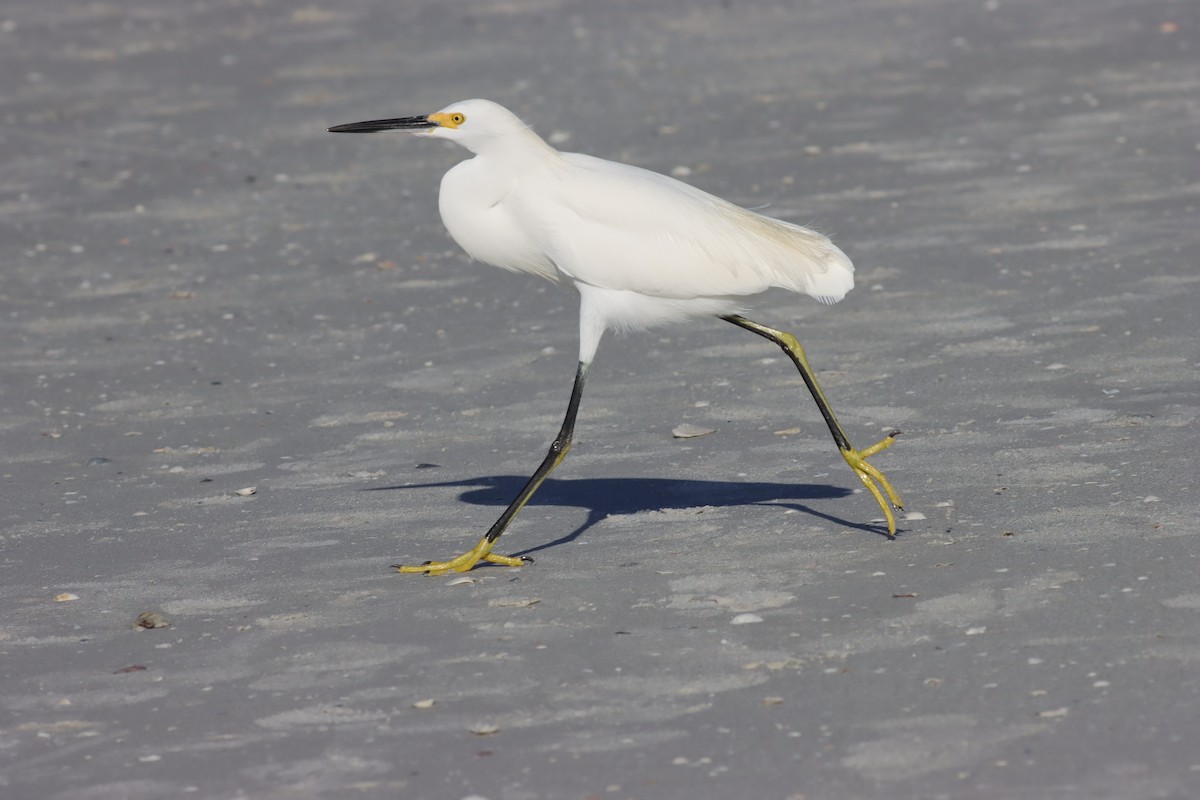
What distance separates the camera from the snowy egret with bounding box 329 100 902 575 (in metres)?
5.89

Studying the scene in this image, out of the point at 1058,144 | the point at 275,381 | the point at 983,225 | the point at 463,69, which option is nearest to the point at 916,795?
the point at 275,381

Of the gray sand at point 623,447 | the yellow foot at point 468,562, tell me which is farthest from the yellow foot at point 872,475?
the yellow foot at point 468,562

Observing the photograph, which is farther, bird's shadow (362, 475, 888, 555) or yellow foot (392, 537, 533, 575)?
bird's shadow (362, 475, 888, 555)

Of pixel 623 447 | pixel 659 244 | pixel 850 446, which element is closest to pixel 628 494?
pixel 623 447

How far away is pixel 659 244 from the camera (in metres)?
5.93

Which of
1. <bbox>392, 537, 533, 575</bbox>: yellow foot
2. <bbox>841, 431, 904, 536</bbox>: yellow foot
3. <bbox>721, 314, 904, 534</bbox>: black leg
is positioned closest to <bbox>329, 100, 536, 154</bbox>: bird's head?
<bbox>721, 314, 904, 534</bbox>: black leg

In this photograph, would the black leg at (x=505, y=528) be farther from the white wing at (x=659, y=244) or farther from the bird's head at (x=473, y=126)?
the bird's head at (x=473, y=126)

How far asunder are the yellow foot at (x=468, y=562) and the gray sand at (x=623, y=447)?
80 millimetres

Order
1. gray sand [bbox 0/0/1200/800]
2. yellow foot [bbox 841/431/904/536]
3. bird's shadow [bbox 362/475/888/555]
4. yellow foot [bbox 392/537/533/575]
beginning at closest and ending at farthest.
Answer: gray sand [bbox 0/0/1200/800]
yellow foot [bbox 392/537/533/575]
yellow foot [bbox 841/431/904/536]
bird's shadow [bbox 362/475/888/555]

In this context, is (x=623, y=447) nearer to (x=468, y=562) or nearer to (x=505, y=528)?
(x=505, y=528)

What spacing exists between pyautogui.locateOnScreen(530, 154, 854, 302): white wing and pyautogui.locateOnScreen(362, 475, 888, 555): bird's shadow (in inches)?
31.6

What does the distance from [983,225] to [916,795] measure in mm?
6537

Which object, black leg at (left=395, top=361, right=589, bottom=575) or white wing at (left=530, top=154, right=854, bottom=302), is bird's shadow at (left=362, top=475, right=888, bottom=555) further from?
white wing at (left=530, top=154, right=854, bottom=302)

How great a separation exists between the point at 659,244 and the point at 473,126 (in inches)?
31.7
